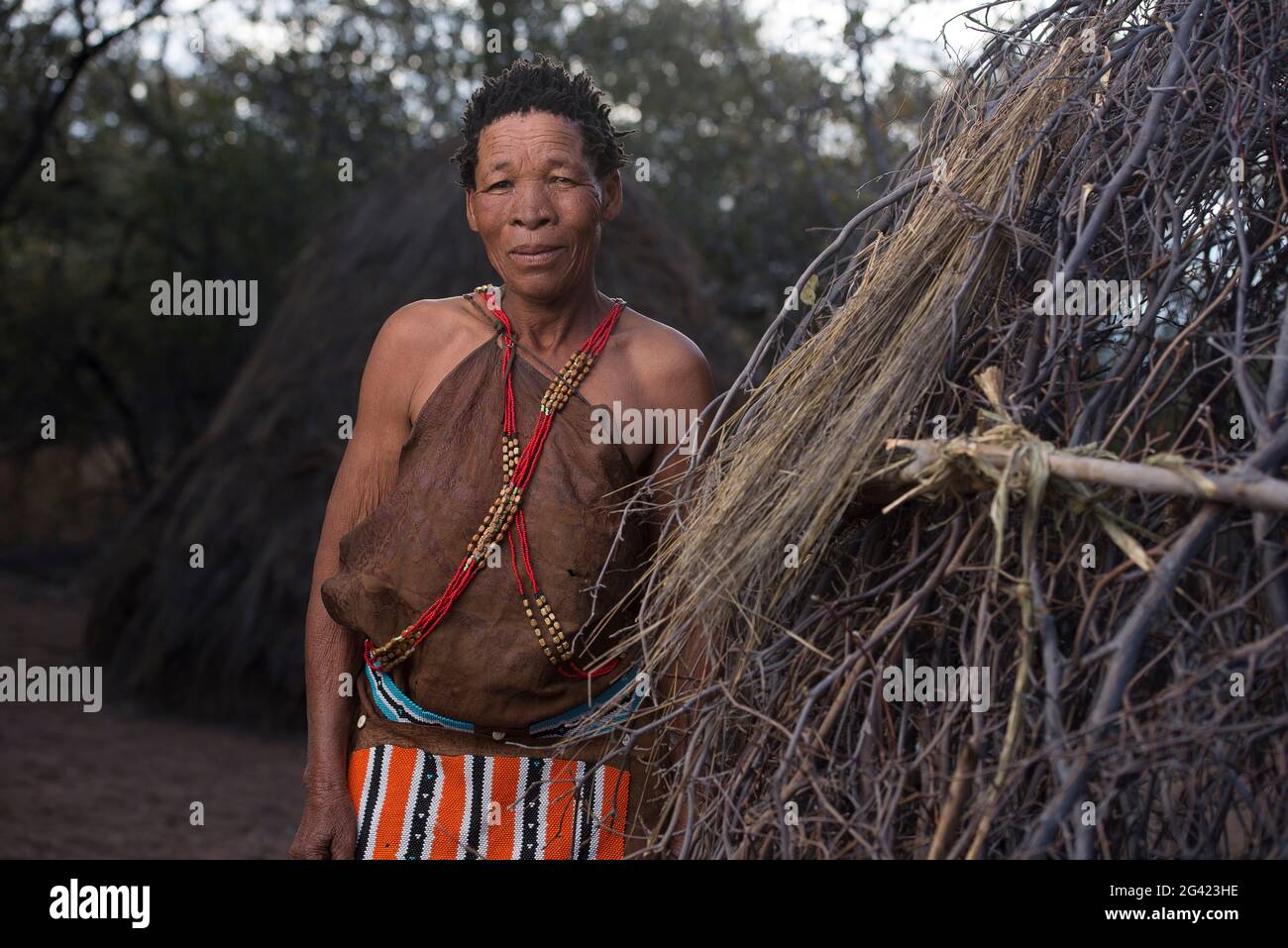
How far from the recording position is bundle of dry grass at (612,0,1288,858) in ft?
4.99

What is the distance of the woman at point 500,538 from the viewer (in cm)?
215

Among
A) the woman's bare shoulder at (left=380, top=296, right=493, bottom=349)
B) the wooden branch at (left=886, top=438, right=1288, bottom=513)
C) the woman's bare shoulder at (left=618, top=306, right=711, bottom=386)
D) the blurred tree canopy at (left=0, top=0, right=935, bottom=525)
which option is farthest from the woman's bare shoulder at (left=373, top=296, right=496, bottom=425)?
the blurred tree canopy at (left=0, top=0, right=935, bottom=525)

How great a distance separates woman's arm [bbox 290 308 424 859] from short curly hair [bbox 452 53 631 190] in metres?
0.34

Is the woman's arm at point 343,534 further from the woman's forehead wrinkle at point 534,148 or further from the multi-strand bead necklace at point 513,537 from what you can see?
the woman's forehead wrinkle at point 534,148

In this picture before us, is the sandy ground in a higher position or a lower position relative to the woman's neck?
lower

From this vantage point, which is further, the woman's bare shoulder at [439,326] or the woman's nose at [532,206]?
the woman's bare shoulder at [439,326]

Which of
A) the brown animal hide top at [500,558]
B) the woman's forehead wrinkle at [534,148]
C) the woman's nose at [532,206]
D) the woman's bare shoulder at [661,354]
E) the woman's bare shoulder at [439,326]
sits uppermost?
the woman's forehead wrinkle at [534,148]

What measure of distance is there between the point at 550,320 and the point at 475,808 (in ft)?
2.73

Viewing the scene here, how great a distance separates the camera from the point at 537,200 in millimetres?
2135

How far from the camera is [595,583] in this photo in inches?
84.2

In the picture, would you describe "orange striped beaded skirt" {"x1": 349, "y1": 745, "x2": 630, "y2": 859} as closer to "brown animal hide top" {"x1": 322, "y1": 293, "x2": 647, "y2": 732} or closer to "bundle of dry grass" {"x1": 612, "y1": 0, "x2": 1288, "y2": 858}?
"brown animal hide top" {"x1": 322, "y1": 293, "x2": 647, "y2": 732}

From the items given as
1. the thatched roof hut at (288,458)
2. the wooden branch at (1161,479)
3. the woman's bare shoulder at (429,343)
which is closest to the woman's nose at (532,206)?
the woman's bare shoulder at (429,343)

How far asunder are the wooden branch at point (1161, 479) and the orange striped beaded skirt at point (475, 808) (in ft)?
3.17

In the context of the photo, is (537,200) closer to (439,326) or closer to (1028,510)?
(439,326)
